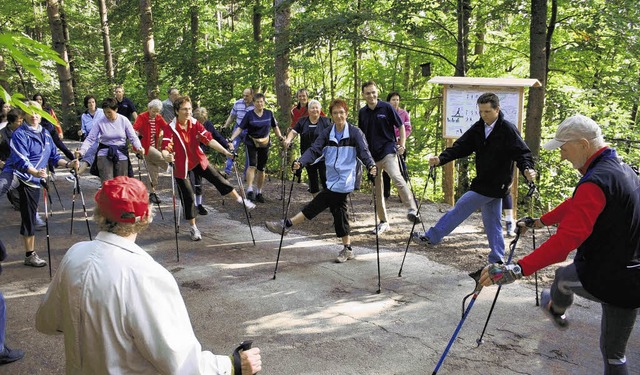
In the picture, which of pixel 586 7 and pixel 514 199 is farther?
pixel 586 7

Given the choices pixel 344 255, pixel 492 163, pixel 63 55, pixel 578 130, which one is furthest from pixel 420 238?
pixel 63 55

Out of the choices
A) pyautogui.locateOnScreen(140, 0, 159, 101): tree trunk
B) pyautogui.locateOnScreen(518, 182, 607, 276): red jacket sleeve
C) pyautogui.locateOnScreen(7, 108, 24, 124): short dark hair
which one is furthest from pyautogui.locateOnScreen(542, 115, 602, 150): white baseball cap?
pyautogui.locateOnScreen(140, 0, 159, 101): tree trunk

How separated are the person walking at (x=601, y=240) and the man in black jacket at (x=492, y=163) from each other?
2.38 meters

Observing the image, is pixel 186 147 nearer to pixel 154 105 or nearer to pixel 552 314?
pixel 154 105

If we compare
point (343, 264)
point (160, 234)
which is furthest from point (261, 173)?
point (343, 264)

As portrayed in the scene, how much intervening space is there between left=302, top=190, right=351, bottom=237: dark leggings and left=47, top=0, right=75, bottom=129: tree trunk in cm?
1308

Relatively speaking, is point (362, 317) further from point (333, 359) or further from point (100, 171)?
point (100, 171)

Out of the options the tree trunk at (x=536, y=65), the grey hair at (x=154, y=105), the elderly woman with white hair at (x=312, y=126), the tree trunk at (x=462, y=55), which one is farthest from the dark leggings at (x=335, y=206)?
the tree trunk at (x=462, y=55)

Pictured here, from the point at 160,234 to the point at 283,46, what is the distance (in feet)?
15.9

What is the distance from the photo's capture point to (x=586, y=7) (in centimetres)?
1154

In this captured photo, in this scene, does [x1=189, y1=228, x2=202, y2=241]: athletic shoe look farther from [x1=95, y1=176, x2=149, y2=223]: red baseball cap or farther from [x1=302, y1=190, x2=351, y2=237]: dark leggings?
[x1=95, y1=176, x2=149, y2=223]: red baseball cap

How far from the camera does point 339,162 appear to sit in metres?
6.67

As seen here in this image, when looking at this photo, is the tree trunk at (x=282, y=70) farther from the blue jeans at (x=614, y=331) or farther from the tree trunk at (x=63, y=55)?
the blue jeans at (x=614, y=331)

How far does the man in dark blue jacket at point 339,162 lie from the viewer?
262 inches
